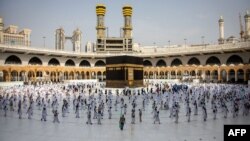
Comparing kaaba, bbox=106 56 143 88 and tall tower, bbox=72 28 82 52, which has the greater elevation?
tall tower, bbox=72 28 82 52

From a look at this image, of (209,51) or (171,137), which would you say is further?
(209,51)

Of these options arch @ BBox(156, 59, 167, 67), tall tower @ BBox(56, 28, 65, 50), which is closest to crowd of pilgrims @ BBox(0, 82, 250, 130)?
arch @ BBox(156, 59, 167, 67)

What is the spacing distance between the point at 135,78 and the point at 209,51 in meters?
18.1

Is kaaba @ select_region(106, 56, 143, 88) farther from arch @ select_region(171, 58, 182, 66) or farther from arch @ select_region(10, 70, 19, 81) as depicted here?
arch @ select_region(171, 58, 182, 66)

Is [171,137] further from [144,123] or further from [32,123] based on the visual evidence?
[32,123]

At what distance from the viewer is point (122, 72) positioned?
26766mm

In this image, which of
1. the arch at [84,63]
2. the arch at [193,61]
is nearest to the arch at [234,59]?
the arch at [193,61]

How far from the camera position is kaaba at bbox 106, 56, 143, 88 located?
26.8 metres

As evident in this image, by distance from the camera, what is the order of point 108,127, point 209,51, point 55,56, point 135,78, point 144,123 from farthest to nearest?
point 55,56 < point 209,51 < point 135,78 < point 144,123 < point 108,127

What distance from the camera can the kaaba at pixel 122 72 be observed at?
87.8 ft

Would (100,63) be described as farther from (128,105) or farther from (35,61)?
(128,105)

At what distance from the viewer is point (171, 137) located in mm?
8195

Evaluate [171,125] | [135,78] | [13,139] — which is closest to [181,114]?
[171,125]

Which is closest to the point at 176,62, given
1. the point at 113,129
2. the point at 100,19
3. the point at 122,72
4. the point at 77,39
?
the point at 122,72
